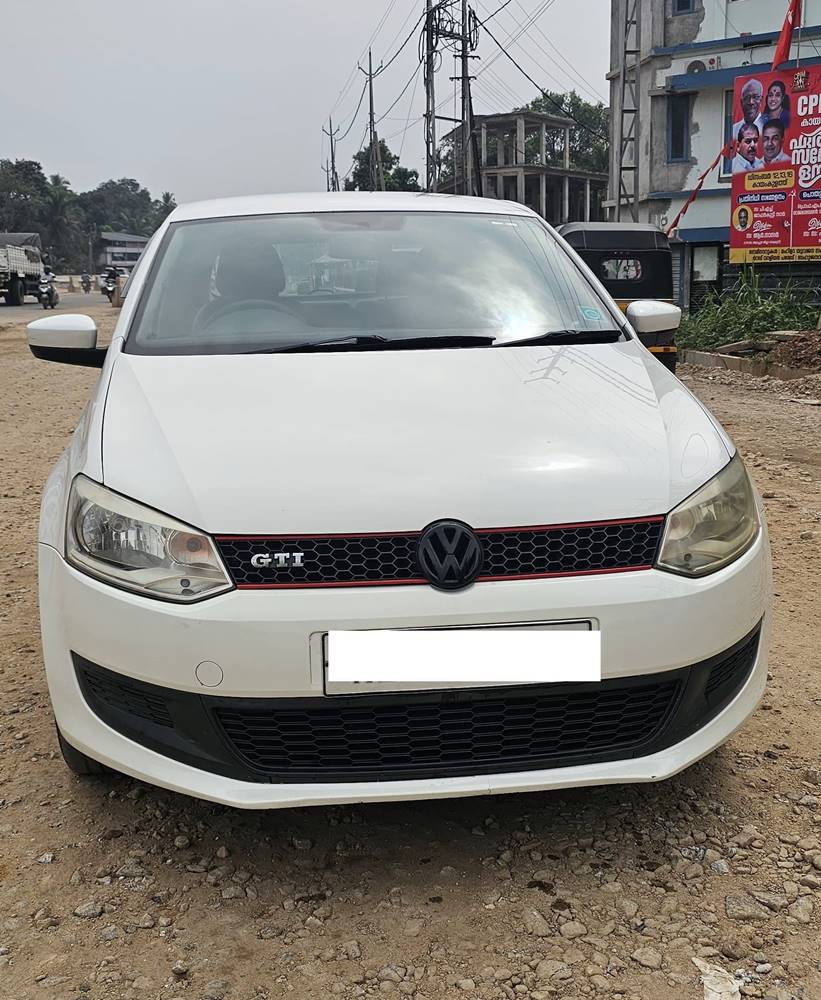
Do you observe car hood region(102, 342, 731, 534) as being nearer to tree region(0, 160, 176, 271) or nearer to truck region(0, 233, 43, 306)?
truck region(0, 233, 43, 306)

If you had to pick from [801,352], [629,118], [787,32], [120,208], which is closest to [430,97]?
[629,118]

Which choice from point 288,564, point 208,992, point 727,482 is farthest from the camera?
point 727,482

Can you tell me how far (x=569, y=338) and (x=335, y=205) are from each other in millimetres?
1074

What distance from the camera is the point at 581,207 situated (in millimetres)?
53250

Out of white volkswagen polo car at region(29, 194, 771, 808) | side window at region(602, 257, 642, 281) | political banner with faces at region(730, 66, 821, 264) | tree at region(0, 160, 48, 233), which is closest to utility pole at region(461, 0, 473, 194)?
political banner with faces at region(730, 66, 821, 264)

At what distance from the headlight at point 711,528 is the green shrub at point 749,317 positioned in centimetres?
1224

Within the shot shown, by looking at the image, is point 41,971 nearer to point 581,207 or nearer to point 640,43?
point 640,43

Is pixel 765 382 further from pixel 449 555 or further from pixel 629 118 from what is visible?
pixel 629 118

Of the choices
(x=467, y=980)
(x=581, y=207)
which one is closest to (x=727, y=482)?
(x=467, y=980)

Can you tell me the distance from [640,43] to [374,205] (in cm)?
2241

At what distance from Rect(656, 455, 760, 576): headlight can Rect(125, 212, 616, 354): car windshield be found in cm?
84

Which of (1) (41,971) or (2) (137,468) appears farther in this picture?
(2) (137,468)

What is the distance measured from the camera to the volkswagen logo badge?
2.00 m

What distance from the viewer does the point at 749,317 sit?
47.7 feet
